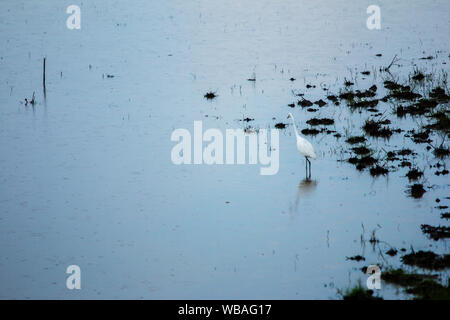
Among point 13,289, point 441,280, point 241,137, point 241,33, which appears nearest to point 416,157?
point 241,137

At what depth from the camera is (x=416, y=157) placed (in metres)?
19.2

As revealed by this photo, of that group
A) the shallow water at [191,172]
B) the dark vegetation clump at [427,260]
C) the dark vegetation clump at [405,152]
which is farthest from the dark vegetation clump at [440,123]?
the dark vegetation clump at [427,260]

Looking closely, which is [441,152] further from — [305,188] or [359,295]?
[359,295]

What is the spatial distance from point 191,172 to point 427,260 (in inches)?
324

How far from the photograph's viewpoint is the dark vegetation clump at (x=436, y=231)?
14445 mm

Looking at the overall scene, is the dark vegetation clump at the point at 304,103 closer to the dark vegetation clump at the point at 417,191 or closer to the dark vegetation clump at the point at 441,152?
the dark vegetation clump at the point at 441,152

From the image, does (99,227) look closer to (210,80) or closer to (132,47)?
(210,80)

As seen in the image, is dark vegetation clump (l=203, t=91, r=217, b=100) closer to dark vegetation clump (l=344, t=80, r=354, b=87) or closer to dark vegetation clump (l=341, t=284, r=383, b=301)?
dark vegetation clump (l=344, t=80, r=354, b=87)

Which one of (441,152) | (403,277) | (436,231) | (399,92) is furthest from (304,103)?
(403,277)

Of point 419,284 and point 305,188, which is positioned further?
point 305,188

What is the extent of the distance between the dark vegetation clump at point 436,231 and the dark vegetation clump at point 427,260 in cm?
93

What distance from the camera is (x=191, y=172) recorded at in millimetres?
19609

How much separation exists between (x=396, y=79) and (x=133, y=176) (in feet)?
40.2

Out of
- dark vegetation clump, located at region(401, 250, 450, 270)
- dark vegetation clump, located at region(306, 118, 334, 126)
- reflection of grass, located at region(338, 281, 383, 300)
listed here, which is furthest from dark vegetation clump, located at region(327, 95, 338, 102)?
reflection of grass, located at region(338, 281, 383, 300)
